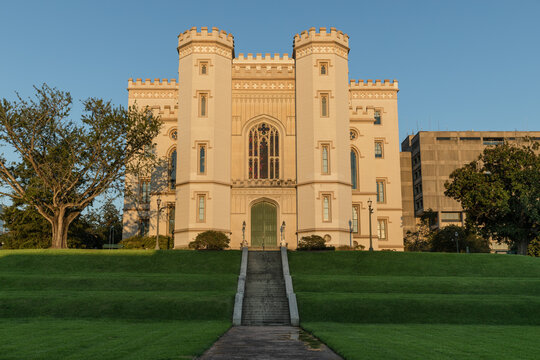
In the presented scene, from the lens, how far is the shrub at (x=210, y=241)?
3912 centimetres

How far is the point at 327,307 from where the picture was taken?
23.9m

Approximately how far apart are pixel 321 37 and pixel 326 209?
50.4 feet

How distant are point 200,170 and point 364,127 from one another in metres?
18.4

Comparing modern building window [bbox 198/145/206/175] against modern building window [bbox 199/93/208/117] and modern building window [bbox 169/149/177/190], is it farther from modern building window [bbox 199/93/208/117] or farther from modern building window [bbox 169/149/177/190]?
modern building window [bbox 169/149/177/190]

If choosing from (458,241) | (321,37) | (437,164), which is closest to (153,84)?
(321,37)

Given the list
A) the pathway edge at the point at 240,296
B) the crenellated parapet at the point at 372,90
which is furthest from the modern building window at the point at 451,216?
the pathway edge at the point at 240,296

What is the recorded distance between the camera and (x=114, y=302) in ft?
79.4

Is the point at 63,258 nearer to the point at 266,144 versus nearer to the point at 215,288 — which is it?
the point at 215,288

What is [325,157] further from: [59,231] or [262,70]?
[59,231]

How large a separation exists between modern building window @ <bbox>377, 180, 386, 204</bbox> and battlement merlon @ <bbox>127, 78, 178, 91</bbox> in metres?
23.9

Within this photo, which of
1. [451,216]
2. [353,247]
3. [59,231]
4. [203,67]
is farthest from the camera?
[451,216]

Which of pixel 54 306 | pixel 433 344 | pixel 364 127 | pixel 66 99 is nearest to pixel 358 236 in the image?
pixel 364 127

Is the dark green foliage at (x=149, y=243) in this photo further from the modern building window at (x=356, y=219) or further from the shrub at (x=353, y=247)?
the modern building window at (x=356, y=219)

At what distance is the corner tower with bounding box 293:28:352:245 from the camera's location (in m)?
43.5
